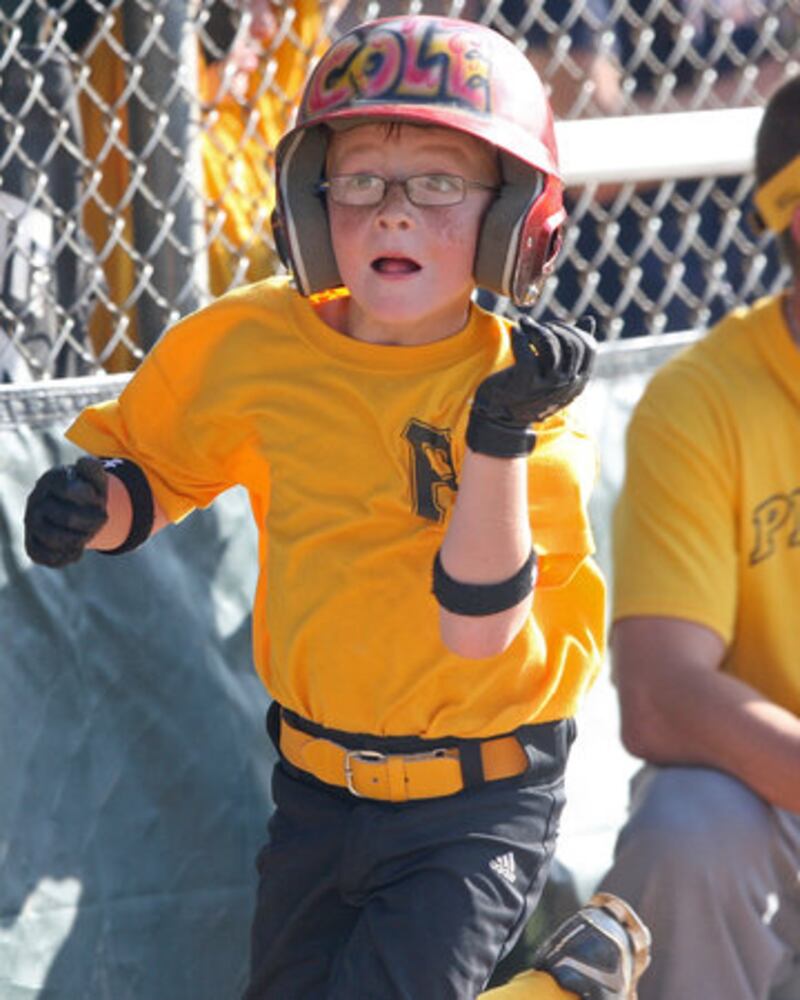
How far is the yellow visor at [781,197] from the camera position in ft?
12.8

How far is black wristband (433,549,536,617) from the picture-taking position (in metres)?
2.87

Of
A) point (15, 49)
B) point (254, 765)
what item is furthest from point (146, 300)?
point (254, 765)

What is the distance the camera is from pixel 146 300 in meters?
4.25

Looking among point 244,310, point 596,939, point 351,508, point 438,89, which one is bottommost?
point 596,939

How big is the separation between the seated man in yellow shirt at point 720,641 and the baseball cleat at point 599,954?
0.21 meters

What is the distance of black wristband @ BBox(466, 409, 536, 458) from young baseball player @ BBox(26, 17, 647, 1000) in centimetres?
4

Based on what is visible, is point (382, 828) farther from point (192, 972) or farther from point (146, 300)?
point (146, 300)

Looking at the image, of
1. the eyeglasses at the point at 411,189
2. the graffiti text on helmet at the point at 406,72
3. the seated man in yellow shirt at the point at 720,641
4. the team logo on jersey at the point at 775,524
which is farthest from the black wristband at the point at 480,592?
the team logo on jersey at the point at 775,524

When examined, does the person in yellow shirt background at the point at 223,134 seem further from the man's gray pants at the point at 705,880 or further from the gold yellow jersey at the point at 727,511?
the man's gray pants at the point at 705,880

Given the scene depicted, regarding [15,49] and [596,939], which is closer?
[596,939]

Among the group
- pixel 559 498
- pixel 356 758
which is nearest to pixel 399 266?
pixel 559 498

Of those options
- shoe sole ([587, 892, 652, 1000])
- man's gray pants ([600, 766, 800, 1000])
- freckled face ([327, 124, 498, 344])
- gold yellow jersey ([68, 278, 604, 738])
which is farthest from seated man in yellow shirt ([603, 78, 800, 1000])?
freckled face ([327, 124, 498, 344])

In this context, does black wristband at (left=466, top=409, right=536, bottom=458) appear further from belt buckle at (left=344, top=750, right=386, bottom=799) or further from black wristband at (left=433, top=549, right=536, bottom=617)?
belt buckle at (left=344, top=750, right=386, bottom=799)

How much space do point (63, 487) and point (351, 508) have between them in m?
0.44
